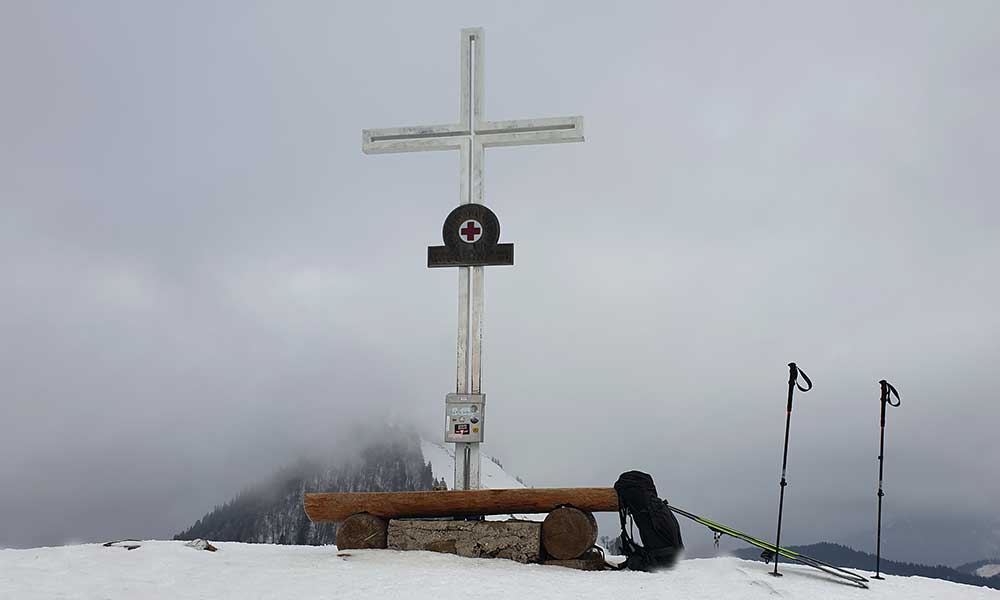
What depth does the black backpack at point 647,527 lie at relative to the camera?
993cm

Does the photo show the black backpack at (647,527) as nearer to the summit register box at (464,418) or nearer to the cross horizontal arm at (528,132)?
the summit register box at (464,418)

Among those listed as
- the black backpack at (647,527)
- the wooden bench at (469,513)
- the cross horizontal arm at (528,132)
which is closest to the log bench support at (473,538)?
the wooden bench at (469,513)

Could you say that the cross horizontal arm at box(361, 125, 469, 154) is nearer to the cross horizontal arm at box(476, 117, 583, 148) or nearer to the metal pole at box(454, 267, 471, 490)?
the cross horizontal arm at box(476, 117, 583, 148)

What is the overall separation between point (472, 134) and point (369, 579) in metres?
8.13

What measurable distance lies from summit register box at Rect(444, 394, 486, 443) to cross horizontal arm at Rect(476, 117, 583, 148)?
14.9 feet

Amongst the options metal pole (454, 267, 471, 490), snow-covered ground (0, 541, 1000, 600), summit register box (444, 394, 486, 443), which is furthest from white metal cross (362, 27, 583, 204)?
snow-covered ground (0, 541, 1000, 600)

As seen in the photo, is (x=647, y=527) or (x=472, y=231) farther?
(x=472, y=231)

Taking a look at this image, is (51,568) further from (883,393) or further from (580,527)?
(883,393)

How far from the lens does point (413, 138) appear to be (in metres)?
14.2

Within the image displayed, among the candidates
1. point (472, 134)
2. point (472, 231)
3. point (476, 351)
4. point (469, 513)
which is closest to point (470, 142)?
point (472, 134)

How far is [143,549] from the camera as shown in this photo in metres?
9.88

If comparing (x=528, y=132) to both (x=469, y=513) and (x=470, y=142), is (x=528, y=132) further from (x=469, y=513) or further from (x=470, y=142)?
(x=469, y=513)

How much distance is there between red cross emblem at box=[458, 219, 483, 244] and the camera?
1305 cm

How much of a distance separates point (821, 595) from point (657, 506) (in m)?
2.23
